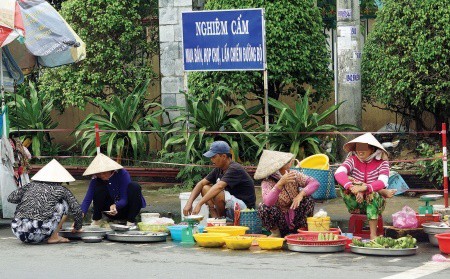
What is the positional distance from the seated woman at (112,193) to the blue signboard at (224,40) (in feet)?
11.7

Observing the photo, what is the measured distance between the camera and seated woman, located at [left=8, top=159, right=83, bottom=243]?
512 inches

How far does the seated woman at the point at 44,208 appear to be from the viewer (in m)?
13.0

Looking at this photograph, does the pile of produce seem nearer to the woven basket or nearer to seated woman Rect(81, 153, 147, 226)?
the woven basket

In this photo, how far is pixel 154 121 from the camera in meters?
18.5

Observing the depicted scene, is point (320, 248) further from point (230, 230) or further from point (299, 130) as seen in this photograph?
point (299, 130)

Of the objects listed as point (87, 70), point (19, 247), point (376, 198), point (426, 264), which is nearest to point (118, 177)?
point (19, 247)

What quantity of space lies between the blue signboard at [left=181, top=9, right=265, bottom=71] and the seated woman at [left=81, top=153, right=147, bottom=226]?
3558 mm

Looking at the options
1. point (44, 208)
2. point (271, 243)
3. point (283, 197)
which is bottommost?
point (271, 243)

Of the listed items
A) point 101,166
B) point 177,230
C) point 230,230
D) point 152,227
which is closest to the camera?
point 230,230

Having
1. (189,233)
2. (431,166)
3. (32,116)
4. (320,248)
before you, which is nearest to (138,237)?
(189,233)

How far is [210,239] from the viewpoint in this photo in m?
12.6

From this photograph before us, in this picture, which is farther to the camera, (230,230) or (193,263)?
(230,230)

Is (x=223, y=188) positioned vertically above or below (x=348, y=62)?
below

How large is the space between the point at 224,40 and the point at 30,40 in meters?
3.16
